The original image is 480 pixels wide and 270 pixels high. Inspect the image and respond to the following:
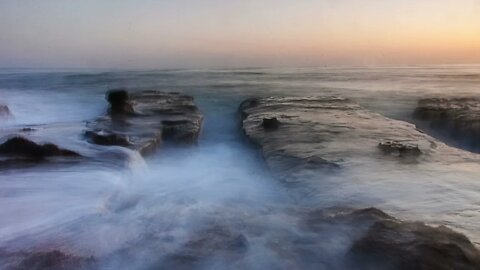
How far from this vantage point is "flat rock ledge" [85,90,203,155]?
7.08 m

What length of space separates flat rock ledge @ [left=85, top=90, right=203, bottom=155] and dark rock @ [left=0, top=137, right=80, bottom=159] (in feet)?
3.25

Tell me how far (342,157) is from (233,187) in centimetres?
184

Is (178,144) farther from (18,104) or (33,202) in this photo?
(18,104)

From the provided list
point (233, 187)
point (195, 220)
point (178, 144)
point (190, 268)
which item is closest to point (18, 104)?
point (178, 144)

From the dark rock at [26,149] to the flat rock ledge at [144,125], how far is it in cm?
99

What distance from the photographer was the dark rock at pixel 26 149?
5.93m

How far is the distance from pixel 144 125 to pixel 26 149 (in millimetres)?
2817

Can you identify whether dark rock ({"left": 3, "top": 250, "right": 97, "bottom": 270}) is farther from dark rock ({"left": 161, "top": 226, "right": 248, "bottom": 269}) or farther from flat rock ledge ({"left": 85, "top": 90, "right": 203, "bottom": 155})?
flat rock ledge ({"left": 85, "top": 90, "right": 203, "bottom": 155})

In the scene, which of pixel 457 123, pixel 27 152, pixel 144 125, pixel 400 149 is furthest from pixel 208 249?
pixel 457 123

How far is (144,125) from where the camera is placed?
864 centimetres

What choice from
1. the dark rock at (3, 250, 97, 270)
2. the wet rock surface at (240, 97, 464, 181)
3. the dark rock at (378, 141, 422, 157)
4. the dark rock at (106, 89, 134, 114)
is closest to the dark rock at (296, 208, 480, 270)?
the dark rock at (3, 250, 97, 270)

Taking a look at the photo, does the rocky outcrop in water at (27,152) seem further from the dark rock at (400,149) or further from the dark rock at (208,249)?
the dark rock at (400,149)

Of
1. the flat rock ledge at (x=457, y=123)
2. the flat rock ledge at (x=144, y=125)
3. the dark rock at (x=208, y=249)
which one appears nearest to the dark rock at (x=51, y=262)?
the dark rock at (x=208, y=249)

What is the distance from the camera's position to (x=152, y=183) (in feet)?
20.0
